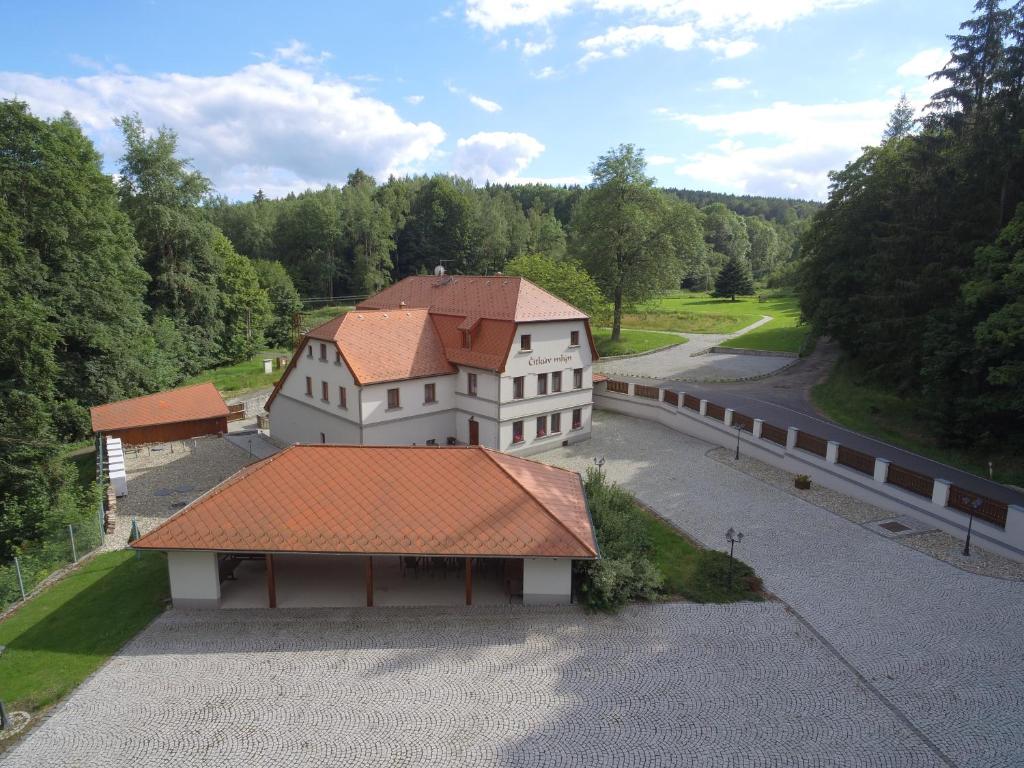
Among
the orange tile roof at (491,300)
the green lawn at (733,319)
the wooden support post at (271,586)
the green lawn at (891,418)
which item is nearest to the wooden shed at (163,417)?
the orange tile roof at (491,300)

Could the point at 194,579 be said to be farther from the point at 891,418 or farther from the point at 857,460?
the point at 891,418

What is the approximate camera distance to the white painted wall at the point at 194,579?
16.3 metres

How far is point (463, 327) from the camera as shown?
30.8 metres

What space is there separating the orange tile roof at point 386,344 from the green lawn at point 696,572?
14.0 m

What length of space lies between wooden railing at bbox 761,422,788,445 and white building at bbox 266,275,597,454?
8.88m

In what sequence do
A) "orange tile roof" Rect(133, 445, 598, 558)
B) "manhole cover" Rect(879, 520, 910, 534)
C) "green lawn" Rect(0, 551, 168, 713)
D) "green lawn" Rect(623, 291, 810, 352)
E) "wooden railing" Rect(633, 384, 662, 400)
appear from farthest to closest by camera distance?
"green lawn" Rect(623, 291, 810, 352)
"wooden railing" Rect(633, 384, 662, 400)
"manhole cover" Rect(879, 520, 910, 534)
"orange tile roof" Rect(133, 445, 598, 558)
"green lawn" Rect(0, 551, 168, 713)

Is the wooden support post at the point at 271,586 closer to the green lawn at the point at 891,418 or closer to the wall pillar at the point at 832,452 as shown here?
the wall pillar at the point at 832,452

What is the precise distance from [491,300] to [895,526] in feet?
65.7

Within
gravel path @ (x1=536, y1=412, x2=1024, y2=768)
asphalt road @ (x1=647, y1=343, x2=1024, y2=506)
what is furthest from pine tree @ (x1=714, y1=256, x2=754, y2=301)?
gravel path @ (x1=536, y1=412, x2=1024, y2=768)

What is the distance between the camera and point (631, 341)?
56312 millimetres

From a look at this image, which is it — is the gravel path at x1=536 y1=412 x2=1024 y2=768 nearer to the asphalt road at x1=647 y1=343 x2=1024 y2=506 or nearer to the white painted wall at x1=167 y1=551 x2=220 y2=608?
the asphalt road at x1=647 y1=343 x2=1024 y2=506

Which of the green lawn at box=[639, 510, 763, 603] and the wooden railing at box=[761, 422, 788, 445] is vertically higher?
the wooden railing at box=[761, 422, 788, 445]

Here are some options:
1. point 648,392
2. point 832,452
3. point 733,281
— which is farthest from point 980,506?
point 733,281

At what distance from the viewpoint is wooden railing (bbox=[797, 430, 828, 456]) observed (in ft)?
83.5
